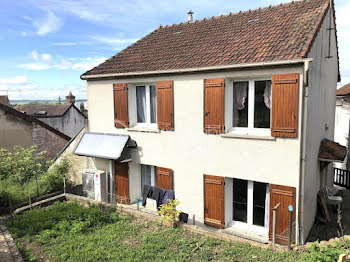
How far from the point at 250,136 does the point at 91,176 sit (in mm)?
7740

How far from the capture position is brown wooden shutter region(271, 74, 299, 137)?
7.55 metres

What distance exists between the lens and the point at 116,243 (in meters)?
8.06

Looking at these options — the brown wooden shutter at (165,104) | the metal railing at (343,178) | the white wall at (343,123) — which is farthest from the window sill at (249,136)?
the white wall at (343,123)

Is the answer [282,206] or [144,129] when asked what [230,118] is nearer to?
[282,206]

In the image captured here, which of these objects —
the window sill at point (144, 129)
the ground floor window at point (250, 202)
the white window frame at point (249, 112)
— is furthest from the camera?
the window sill at point (144, 129)

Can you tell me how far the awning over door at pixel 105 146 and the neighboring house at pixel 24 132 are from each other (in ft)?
22.8

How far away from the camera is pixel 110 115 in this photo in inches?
474

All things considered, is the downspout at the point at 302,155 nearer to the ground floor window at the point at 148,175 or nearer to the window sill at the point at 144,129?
the window sill at the point at 144,129

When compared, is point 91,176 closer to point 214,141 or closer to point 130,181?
point 130,181

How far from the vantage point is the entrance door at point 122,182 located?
11.8 m

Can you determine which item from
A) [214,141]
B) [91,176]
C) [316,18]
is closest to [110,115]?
[91,176]

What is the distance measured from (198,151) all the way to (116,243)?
407 cm

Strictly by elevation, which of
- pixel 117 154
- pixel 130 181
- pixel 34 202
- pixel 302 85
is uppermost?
pixel 302 85

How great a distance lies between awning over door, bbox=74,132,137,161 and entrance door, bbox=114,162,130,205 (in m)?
0.65
